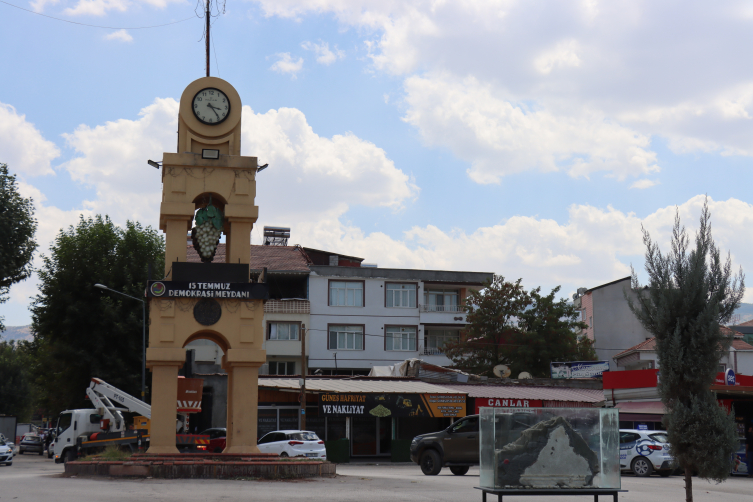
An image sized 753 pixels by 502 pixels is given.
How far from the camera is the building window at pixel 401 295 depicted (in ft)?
164

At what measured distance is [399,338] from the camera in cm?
4975

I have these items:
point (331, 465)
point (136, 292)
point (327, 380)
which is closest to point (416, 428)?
point (327, 380)

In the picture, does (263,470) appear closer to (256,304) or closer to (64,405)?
(256,304)

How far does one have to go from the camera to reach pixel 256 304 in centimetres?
1925

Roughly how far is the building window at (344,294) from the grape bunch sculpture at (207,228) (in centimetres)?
2906

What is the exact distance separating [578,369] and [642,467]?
1718 cm

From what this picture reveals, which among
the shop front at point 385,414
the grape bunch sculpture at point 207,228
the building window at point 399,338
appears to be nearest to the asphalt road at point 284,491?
the grape bunch sculpture at point 207,228

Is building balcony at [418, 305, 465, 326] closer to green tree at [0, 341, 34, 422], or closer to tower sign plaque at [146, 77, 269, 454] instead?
tower sign plaque at [146, 77, 269, 454]

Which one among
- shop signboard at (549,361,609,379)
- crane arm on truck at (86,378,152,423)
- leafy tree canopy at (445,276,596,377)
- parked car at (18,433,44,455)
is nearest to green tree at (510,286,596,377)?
leafy tree canopy at (445,276,596,377)

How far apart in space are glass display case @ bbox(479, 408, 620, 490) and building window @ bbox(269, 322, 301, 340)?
36.9 meters

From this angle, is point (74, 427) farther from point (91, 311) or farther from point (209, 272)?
point (209, 272)

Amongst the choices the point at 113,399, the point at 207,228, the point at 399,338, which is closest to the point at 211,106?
the point at 207,228

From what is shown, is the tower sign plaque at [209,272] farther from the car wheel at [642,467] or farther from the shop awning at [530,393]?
the shop awning at [530,393]

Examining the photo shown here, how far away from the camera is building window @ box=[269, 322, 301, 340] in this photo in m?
47.9
